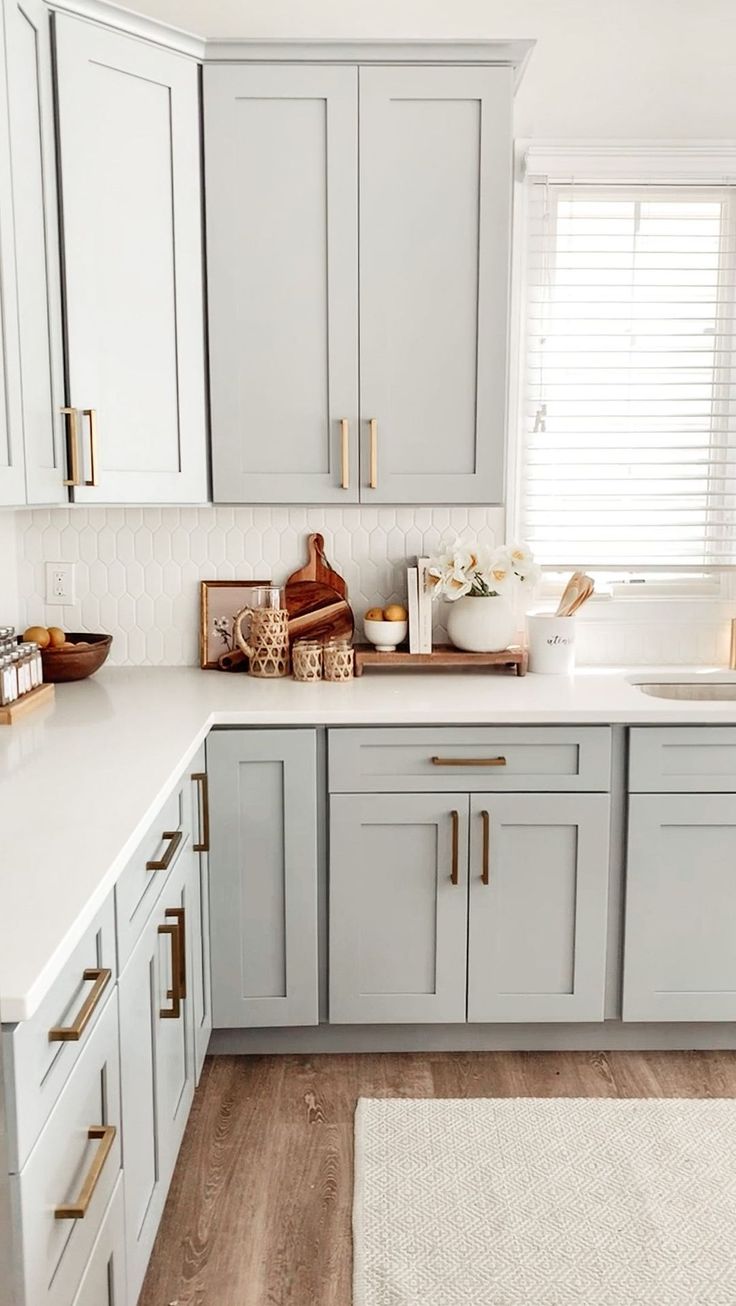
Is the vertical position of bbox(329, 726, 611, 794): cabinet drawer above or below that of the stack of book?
below

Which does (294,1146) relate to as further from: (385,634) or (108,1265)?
(385,634)

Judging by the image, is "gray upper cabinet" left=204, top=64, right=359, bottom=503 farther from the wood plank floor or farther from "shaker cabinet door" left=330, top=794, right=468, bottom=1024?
the wood plank floor

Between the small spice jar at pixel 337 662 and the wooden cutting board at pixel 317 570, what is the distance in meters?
0.28

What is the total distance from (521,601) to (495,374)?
72cm

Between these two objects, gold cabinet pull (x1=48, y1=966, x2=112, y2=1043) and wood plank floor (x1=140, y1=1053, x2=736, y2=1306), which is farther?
wood plank floor (x1=140, y1=1053, x2=736, y2=1306)

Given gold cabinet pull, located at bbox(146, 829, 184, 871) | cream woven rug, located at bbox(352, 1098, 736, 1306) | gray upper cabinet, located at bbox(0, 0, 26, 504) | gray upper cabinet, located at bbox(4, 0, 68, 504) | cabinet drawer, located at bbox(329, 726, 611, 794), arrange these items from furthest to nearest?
1. cabinet drawer, located at bbox(329, 726, 611, 794)
2. gray upper cabinet, located at bbox(4, 0, 68, 504)
3. gray upper cabinet, located at bbox(0, 0, 26, 504)
4. cream woven rug, located at bbox(352, 1098, 736, 1306)
5. gold cabinet pull, located at bbox(146, 829, 184, 871)

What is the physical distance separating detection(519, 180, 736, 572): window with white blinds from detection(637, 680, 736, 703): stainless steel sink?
37 cm

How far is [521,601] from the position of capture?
3.31 m

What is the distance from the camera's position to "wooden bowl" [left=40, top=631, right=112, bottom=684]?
9.39ft

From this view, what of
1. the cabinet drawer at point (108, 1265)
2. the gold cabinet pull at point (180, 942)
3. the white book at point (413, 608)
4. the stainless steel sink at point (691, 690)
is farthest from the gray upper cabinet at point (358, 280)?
the cabinet drawer at point (108, 1265)

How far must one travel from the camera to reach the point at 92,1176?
139 cm

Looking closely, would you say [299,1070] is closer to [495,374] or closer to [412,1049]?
[412,1049]

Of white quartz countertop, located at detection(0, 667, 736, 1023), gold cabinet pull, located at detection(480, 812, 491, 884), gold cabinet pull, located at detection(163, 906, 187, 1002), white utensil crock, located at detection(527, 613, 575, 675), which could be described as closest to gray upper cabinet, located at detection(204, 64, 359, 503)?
white quartz countertop, located at detection(0, 667, 736, 1023)

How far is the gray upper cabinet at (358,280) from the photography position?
2.76 meters
